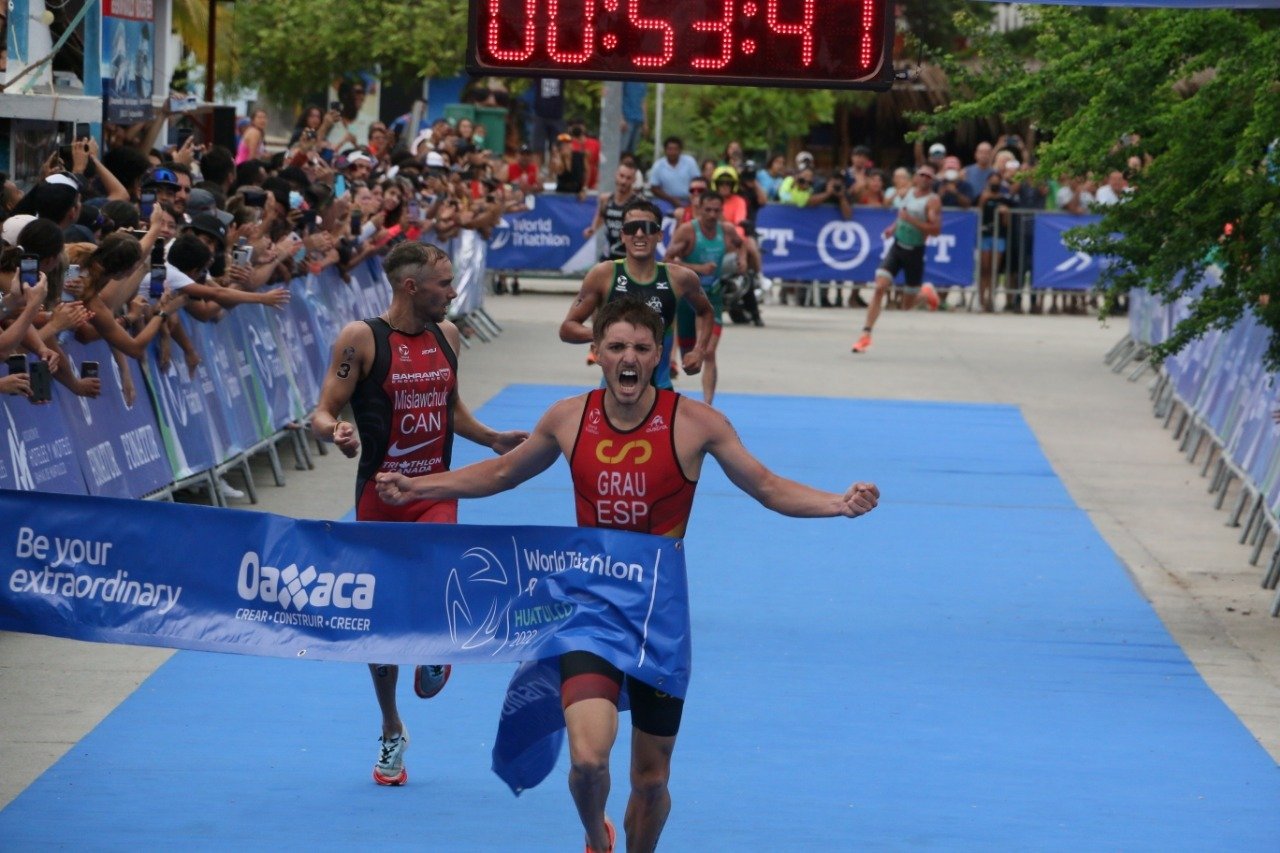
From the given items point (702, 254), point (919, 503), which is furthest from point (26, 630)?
point (702, 254)

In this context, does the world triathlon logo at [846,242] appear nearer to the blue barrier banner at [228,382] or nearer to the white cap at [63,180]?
the blue barrier banner at [228,382]

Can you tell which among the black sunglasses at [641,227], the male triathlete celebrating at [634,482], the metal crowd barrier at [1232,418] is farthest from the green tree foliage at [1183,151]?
the male triathlete celebrating at [634,482]

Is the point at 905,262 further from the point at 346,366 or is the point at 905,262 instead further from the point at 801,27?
the point at 346,366

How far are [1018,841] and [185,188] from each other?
882 cm

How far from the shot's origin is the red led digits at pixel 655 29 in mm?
8750

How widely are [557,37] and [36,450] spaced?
2.98m

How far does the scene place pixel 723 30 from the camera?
8758 mm

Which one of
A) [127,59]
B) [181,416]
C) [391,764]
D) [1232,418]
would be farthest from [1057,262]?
[391,764]

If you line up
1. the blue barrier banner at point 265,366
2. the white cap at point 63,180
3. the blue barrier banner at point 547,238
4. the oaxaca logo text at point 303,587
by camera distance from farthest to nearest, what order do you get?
the blue barrier banner at point 547,238 < the blue barrier banner at point 265,366 < the white cap at point 63,180 < the oaxaca logo text at point 303,587

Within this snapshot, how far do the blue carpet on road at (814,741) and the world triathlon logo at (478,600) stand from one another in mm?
732

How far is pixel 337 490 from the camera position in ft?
45.0

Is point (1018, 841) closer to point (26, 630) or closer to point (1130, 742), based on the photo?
point (1130, 742)

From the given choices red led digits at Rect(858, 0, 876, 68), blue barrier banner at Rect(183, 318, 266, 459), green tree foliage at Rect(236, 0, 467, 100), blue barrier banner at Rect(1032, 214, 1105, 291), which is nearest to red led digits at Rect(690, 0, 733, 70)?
red led digits at Rect(858, 0, 876, 68)

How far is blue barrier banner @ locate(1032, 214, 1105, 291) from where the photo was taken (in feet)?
99.0
